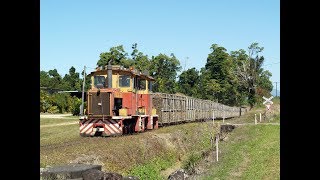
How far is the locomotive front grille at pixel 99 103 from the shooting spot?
19.6 metres

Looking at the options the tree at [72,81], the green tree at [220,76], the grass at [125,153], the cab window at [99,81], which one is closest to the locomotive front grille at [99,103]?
the cab window at [99,81]

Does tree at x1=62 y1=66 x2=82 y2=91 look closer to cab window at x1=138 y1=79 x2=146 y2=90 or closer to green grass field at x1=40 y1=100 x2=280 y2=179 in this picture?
cab window at x1=138 y1=79 x2=146 y2=90

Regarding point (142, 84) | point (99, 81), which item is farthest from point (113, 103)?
point (142, 84)

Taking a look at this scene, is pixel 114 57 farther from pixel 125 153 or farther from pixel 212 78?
pixel 125 153

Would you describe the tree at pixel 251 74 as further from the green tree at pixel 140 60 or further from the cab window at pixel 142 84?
the cab window at pixel 142 84

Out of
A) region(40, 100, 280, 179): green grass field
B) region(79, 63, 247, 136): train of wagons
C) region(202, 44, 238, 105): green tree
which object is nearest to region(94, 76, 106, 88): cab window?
region(79, 63, 247, 136): train of wagons

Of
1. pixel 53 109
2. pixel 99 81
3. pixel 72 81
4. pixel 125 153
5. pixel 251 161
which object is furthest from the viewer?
pixel 72 81

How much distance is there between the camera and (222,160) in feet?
55.9

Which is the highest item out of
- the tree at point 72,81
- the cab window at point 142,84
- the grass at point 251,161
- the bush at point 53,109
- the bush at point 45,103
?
the tree at point 72,81

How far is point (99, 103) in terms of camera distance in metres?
19.9

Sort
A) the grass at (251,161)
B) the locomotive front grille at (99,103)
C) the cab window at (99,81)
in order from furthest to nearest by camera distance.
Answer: the cab window at (99,81) < the locomotive front grille at (99,103) < the grass at (251,161)

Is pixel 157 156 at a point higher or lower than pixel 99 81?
lower

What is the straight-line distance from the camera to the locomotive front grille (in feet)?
64.3
